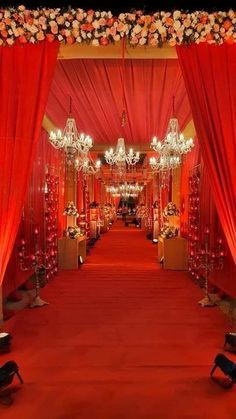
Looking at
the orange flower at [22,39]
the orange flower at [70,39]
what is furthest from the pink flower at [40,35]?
the orange flower at [70,39]

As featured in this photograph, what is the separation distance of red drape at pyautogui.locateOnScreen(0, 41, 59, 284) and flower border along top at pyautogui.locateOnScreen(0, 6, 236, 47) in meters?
0.16

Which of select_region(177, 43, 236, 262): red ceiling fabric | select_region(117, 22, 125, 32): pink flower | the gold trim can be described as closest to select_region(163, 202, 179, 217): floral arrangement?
the gold trim

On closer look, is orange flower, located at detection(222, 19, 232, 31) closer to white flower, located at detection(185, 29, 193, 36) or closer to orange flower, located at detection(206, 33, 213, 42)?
orange flower, located at detection(206, 33, 213, 42)

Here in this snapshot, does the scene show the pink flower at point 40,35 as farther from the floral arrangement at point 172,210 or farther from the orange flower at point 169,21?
the floral arrangement at point 172,210

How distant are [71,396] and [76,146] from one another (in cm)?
445

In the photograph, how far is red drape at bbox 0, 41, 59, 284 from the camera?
3.57m

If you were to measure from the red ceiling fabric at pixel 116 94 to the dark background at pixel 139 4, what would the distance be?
133 cm

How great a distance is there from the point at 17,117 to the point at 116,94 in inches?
121

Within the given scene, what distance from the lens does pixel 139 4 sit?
3.54m

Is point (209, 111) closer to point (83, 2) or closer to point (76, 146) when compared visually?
point (83, 2)

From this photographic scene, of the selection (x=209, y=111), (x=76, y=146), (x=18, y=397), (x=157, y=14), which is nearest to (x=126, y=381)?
(x=18, y=397)

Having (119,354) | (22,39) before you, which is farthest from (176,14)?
(119,354)

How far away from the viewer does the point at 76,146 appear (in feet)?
21.5

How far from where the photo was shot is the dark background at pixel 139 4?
11.6 ft
